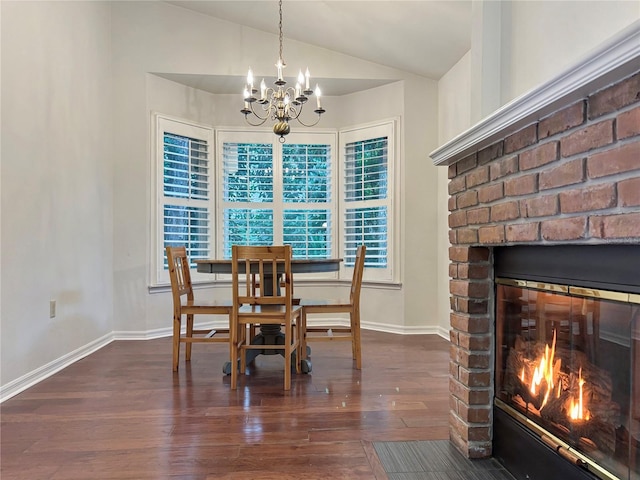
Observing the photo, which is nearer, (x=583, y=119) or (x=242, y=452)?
(x=583, y=119)

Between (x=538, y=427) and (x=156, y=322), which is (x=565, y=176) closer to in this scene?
(x=538, y=427)

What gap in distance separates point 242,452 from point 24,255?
1992mm

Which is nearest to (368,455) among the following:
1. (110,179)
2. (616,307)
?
(616,307)

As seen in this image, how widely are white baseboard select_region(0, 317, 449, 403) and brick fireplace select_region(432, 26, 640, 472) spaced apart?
8.02 feet

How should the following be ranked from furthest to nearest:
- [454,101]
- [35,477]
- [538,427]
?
[454,101], [35,477], [538,427]

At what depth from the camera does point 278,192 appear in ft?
16.1

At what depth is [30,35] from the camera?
2.90 metres

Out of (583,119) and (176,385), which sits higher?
(583,119)

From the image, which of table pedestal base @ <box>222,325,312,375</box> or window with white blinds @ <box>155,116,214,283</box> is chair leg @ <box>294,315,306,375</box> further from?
window with white blinds @ <box>155,116,214,283</box>

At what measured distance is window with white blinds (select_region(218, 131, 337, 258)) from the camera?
4.85 m

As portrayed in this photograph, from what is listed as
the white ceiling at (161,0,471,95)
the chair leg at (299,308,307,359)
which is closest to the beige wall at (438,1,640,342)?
the white ceiling at (161,0,471,95)

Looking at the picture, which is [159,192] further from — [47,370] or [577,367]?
[577,367]

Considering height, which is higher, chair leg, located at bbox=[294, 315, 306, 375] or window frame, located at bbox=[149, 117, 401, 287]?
window frame, located at bbox=[149, 117, 401, 287]

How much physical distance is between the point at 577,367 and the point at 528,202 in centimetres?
52
